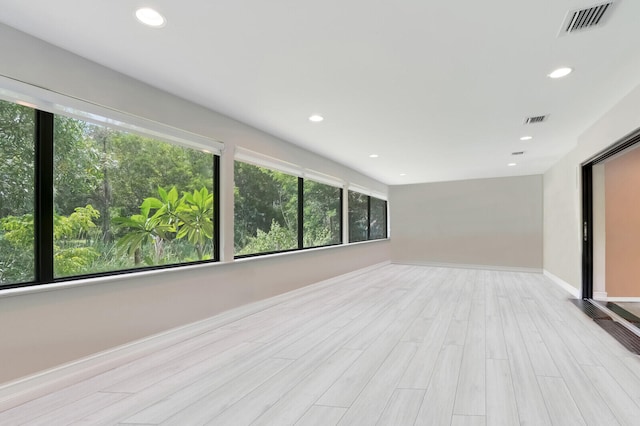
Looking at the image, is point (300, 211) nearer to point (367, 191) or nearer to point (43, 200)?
point (367, 191)

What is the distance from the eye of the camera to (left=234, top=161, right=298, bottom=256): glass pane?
4270 millimetres

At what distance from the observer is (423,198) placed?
9.61 meters

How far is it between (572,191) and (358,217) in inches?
167

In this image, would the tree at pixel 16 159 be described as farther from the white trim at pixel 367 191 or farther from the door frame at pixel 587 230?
the door frame at pixel 587 230

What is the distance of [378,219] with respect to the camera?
9570 millimetres

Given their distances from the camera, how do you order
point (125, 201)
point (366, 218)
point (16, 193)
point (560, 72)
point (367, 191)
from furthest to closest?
point (366, 218), point (367, 191), point (125, 201), point (560, 72), point (16, 193)

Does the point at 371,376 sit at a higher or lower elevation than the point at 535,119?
lower

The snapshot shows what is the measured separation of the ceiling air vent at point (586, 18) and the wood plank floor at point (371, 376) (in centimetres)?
238

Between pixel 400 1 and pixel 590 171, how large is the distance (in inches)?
→ 179

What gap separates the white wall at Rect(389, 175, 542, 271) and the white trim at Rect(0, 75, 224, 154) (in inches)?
288

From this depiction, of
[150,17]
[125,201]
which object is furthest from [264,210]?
[150,17]

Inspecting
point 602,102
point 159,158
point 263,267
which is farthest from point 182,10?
point 602,102

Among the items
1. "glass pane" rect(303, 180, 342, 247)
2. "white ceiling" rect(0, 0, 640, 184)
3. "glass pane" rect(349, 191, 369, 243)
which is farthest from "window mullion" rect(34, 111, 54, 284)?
"glass pane" rect(349, 191, 369, 243)

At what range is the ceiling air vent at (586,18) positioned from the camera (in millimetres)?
1921
